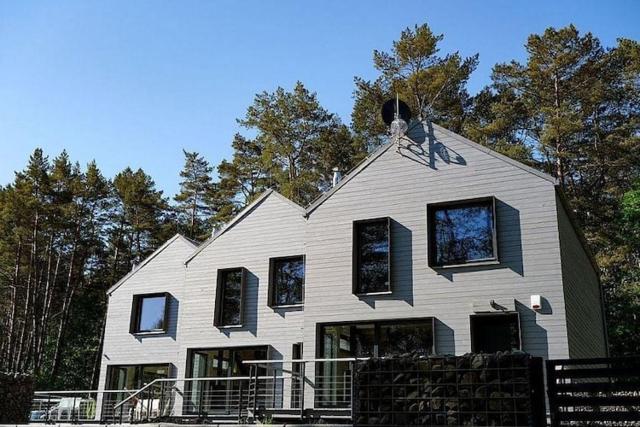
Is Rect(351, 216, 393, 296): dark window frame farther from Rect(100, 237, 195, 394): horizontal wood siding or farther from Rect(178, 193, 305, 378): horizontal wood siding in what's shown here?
Rect(100, 237, 195, 394): horizontal wood siding

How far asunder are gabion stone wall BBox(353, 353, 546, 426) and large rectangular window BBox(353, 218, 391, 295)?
5.08 metres

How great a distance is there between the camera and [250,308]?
16172 mm

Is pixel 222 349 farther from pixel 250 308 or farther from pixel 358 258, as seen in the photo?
pixel 358 258

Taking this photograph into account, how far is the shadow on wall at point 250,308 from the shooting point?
1599 centimetres

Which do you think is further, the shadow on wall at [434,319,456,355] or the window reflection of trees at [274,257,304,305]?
the window reflection of trees at [274,257,304,305]

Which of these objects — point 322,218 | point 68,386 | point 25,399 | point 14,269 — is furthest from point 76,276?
point 322,218

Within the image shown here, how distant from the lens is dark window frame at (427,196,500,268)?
1185 centimetres

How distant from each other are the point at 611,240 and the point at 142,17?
19.1 metres

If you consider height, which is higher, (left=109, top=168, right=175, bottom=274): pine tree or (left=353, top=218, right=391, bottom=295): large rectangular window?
(left=109, top=168, right=175, bottom=274): pine tree

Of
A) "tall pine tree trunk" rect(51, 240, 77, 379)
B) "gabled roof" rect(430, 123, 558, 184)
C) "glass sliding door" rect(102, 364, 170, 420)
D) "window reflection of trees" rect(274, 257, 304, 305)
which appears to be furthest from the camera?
"tall pine tree trunk" rect(51, 240, 77, 379)

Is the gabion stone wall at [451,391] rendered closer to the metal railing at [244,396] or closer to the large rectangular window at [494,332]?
the metal railing at [244,396]

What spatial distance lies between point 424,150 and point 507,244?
264cm

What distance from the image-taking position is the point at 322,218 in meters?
13.6

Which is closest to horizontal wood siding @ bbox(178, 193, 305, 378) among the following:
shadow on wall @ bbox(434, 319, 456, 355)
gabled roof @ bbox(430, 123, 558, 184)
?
shadow on wall @ bbox(434, 319, 456, 355)
